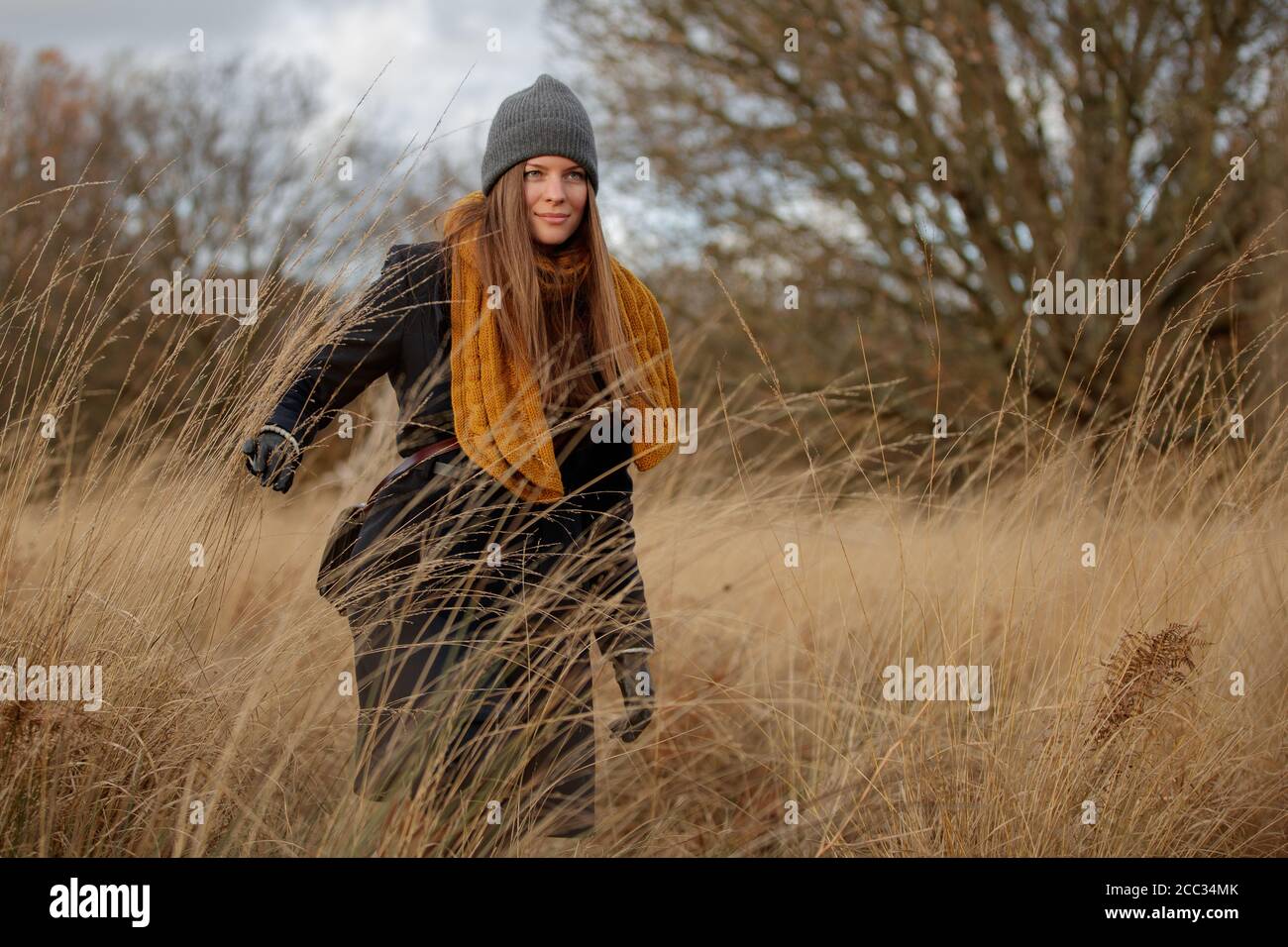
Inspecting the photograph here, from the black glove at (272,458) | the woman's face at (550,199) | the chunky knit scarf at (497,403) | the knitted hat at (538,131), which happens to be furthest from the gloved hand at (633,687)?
the knitted hat at (538,131)

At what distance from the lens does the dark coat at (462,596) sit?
2.09 meters

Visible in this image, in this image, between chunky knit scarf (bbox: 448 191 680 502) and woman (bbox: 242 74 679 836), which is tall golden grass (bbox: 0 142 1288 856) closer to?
woman (bbox: 242 74 679 836)

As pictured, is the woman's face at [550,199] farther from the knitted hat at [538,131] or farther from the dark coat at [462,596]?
the dark coat at [462,596]

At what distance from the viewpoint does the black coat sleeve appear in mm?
2184

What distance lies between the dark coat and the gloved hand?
3cm

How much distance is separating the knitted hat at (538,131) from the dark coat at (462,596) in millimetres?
231

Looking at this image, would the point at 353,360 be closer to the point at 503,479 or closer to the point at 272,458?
the point at 272,458

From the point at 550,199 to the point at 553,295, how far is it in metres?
0.19

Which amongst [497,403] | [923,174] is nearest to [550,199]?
[497,403]

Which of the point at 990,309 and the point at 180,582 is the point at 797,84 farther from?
the point at 180,582

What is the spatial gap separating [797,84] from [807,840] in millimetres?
6319

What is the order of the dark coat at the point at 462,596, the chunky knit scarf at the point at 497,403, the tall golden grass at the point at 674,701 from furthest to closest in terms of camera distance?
the chunky knit scarf at the point at 497,403
the dark coat at the point at 462,596
the tall golden grass at the point at 674,701

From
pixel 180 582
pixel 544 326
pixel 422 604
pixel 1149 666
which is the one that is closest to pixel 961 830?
pixel 1149 666

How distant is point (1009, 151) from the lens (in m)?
7.47
